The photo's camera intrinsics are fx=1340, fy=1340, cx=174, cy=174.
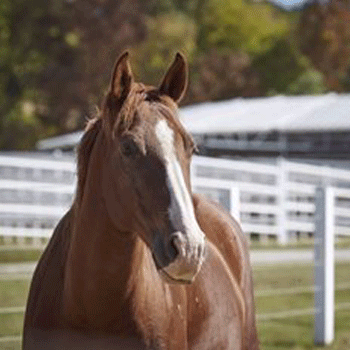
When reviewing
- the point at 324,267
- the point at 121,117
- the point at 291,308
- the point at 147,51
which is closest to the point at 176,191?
the point at 121,117

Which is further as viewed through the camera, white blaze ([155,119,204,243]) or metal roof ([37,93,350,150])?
metal roof ([37,93,350,150])

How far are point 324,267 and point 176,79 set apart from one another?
23.4 ft

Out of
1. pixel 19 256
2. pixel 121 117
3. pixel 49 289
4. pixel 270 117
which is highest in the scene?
pixel 270 117

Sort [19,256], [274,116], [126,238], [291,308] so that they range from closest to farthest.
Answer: [126,238], [291,308], [19,256], [274,116]

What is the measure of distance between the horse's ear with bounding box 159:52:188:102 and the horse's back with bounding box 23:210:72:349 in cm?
68

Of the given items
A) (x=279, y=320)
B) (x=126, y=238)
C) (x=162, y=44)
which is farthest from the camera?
(x=162, y=44)

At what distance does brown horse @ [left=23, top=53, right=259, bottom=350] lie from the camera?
481 centimetres

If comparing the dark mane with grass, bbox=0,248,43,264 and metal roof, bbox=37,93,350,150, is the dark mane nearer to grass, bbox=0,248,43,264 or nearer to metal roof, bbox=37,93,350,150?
grass, bbox=0,248,43,264

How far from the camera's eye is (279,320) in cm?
1336

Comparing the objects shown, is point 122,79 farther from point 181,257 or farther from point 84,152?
→ point 181,257

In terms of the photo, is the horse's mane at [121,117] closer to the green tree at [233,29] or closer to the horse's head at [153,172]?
the horse's head at [153,172]

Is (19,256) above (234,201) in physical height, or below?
below

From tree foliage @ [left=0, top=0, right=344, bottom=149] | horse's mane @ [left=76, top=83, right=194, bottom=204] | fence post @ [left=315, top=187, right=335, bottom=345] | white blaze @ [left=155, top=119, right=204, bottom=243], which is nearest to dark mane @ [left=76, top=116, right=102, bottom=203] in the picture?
horse's mane @ [left=76, top=83, right=194, bottom=204]

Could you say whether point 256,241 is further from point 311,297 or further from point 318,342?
point 318,342
